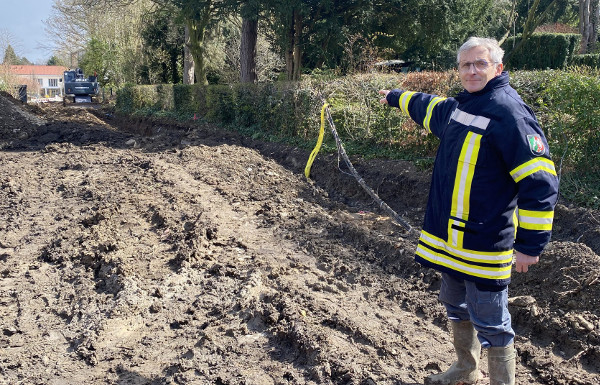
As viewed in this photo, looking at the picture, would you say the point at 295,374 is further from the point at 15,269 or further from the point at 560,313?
the point at 15,269

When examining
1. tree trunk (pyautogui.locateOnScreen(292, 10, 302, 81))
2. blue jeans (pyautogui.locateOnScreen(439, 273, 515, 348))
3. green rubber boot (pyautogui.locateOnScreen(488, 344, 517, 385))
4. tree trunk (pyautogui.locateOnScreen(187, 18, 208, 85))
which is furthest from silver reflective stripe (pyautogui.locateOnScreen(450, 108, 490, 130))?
tree trunk (pyautogui.locateOnScreen(187, 18, 208, 85))

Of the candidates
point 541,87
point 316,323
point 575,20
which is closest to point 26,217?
point 316,323

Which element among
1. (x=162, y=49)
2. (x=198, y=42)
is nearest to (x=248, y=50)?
(x=198, y=42)

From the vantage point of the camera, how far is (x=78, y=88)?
3209 cm

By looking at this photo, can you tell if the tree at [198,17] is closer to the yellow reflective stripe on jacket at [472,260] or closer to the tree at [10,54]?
the yellow reflective stripe on jacket at [472,260]

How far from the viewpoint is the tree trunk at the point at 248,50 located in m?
18.1

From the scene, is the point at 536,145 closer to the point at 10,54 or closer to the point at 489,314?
the point at 489,314

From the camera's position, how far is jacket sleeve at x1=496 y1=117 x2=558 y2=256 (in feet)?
8.28

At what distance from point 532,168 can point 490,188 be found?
25 cm

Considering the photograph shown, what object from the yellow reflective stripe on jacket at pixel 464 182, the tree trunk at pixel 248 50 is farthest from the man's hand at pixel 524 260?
the tree trunk at pixel 248 50

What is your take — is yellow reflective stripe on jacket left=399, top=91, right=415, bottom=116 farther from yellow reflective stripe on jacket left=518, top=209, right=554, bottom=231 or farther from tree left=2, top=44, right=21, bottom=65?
tree left=2, top=44, right=21, bottom=65

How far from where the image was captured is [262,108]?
1359cm

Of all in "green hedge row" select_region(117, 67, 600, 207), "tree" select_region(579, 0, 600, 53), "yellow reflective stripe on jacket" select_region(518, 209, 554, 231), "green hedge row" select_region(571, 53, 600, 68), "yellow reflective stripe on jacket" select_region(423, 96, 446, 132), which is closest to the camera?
"yellow reflective stripe on jacket" select_region(518, 209, 554, 231)

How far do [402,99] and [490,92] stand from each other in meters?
0.96
